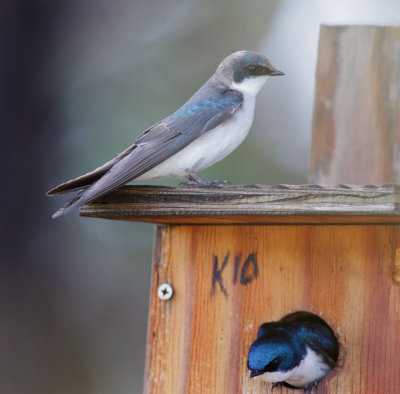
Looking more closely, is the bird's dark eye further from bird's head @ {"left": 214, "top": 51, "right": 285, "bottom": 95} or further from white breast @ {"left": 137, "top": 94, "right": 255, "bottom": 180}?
bird's head @ {"left": 214, "top": 51, "right": 285, "bottom": 95}

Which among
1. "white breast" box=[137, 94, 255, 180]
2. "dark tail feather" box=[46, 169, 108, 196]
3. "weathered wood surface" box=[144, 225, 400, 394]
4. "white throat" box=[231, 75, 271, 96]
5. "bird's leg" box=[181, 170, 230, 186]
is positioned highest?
"white throat" box=[231, 75, 271, 96]

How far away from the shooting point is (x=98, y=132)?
4.49 meters

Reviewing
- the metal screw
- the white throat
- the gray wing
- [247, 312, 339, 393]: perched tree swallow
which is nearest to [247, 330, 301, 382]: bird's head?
[247, 312, 339, 393]: perched tree swallow

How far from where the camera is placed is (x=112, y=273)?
191 inches

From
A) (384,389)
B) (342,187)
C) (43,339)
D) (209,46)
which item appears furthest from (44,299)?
(342,187)

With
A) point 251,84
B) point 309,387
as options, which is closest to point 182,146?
point 251,84

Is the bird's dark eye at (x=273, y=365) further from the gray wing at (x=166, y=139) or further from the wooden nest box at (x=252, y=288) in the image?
the gray wing at (x=166, y=139)

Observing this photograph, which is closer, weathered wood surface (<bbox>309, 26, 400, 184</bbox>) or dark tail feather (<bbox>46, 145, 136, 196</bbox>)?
dark tail feather (<bbox>46, 145, 136, 196</bbox>)

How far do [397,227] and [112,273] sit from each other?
3166mm

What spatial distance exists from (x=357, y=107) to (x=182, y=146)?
1.04 metres

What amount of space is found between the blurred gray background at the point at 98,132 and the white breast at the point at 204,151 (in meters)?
2.17

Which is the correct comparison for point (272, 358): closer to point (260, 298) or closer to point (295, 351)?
point (295, 351)

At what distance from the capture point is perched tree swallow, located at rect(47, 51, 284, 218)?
1.70 meters

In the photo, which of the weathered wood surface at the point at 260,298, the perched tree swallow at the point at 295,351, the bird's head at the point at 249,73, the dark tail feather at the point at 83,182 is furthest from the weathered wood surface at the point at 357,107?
the dark tail feather at the point at 83,182
